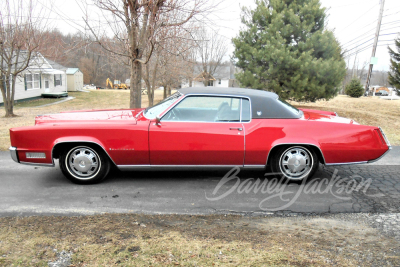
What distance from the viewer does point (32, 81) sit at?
29.3 metres

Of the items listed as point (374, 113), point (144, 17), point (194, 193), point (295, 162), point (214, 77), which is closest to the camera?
point (194, 193)

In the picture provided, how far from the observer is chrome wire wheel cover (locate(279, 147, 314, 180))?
4.84 meters

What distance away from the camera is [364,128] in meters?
4.82

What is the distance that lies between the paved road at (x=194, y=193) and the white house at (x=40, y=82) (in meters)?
24.0

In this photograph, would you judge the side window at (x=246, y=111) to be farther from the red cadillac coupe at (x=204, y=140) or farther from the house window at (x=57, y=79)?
the house window at (x=57, y=79)

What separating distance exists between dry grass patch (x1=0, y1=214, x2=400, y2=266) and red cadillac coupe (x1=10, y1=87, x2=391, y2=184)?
47.9 inches

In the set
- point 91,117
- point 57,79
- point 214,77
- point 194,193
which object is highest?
point 214,77

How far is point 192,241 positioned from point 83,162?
2.42m

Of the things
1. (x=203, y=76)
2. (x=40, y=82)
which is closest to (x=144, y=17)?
(x=40, y=82)

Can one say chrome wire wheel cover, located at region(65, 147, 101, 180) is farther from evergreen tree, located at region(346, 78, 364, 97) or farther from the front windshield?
evergreen tree, located at region(346, 78, 364, 97)

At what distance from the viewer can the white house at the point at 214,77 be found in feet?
138

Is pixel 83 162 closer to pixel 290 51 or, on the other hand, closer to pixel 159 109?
pixel 159 109

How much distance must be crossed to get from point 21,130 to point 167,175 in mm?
2269

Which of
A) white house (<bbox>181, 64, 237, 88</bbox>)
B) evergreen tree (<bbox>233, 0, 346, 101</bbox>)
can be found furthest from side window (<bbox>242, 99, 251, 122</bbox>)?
white house (<bbox>181, 64, 237, 88</bbox>)
